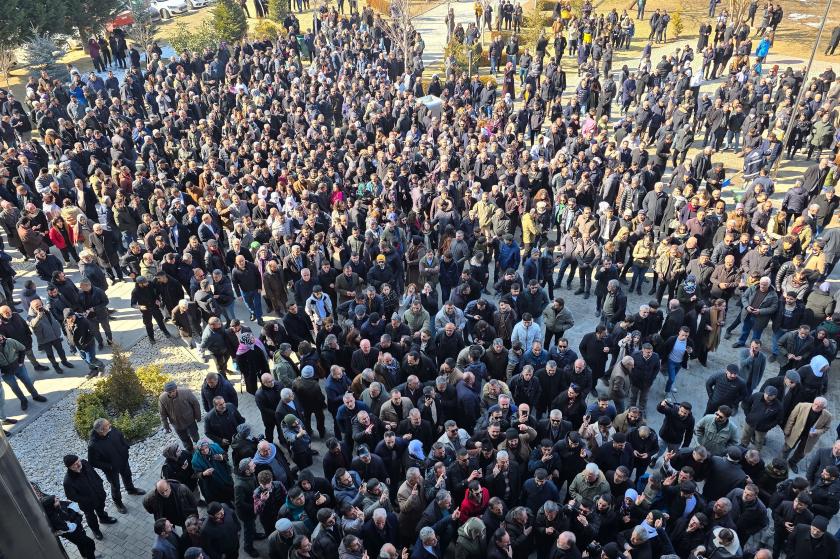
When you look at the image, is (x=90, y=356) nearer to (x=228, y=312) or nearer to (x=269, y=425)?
(x=228, y=312)

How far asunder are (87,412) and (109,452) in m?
2.20

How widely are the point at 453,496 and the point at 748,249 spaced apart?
747 centimetres

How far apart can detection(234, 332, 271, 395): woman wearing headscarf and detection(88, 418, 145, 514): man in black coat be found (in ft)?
7.07

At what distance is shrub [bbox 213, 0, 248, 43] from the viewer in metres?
29.5

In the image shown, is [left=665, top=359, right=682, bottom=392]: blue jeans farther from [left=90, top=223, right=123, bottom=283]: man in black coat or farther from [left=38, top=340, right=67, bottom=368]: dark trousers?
[left=90, top=223, right=123, bottom=283]: man in black coat

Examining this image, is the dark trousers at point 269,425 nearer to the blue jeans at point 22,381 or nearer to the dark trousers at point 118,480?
the dark trousers at point 118,480

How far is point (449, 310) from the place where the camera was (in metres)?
10.1

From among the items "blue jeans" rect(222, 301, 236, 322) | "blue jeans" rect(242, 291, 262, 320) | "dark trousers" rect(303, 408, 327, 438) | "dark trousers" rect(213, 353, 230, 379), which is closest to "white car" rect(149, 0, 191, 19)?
"blue jeans" rect(242, 291, 262, 320)

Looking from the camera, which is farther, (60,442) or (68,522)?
(60,442)

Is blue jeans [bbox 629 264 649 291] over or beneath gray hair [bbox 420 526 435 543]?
beneath

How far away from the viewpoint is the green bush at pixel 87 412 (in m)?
9.60

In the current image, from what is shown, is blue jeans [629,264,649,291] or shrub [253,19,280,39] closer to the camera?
blue jeans [629,264,649,291]

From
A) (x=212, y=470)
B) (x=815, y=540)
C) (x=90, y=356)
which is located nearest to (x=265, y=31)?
(x=90, y=356)

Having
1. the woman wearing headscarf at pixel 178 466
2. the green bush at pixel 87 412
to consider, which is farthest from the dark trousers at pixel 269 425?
the green bush at pixel 87 412
